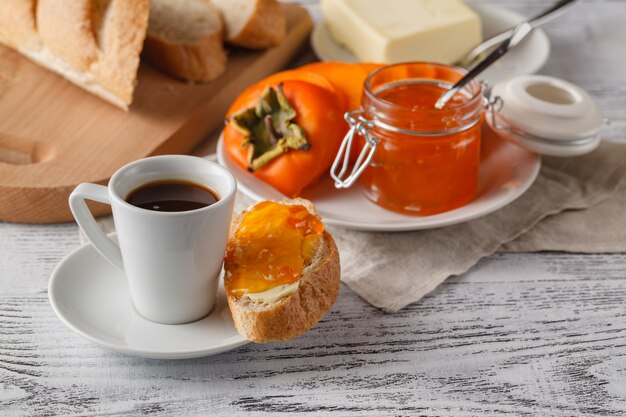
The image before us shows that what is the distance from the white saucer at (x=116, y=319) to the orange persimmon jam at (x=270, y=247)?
10 centimetres

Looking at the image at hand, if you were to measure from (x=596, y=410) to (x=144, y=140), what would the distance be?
4.63 ft

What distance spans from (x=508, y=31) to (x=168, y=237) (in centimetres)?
177

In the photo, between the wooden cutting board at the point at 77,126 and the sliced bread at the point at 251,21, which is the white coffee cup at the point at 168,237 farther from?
the sliced bread at the point at 251,21

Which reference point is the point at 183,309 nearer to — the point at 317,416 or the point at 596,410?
the point at 317,416

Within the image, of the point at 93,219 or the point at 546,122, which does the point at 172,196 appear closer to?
the point at 93,219

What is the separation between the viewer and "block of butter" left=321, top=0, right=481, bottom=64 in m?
2.67

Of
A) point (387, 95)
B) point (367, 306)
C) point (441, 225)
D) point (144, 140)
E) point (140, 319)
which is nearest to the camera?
point (140, 319)

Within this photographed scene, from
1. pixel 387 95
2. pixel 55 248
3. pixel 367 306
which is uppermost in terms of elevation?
pixel 387 95

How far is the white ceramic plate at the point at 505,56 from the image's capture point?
273 cm

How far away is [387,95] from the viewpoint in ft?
6.68

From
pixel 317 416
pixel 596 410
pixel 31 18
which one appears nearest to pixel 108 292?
pixel 317 416

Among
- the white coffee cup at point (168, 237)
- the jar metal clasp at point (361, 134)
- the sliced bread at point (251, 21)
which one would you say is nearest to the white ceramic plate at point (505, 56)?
the sliced bread at point (251, 21)

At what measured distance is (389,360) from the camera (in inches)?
63.4

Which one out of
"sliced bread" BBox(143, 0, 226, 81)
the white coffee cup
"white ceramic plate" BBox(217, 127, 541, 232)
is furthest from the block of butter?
the white coffee cup
